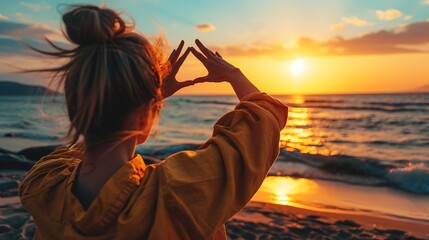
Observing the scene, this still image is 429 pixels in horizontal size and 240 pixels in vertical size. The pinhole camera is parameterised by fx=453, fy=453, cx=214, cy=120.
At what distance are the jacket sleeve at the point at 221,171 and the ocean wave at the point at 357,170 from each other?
692 cm

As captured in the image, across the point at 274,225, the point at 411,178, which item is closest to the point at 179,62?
the point at 274,225

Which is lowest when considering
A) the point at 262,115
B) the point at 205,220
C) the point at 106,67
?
the point at 205,220

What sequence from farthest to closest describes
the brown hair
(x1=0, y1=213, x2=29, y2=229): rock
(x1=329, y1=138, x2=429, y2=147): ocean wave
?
1. (x1=329, y1=138, x2=429, y2=147): ocean wave
2. (x1=0, y1=213, x2=29, y2=229): rock
3. the brown hair

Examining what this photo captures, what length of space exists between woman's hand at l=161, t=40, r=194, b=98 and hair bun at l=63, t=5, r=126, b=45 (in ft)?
1.40

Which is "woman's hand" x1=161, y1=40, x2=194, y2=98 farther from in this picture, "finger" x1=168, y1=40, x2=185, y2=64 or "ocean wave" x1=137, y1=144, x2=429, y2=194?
"ocean wave" x1=137, y1=144, x2=429, y2=194

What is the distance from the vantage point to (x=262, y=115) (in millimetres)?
1514

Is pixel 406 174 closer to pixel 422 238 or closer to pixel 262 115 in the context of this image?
pixel 422 238

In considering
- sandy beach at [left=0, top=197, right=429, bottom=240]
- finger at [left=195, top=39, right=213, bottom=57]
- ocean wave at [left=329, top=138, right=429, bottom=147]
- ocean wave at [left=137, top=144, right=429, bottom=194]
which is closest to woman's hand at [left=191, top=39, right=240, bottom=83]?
finger at [left=195, top=39, right=213, bottom=57]

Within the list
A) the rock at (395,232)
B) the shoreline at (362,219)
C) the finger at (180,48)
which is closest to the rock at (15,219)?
the shoreline at (362,219)

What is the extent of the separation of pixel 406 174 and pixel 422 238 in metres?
3.65

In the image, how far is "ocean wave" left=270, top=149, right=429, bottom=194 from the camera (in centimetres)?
814

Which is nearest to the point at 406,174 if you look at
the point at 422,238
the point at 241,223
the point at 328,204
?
the point at 328,204

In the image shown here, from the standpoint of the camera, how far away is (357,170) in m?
9.52

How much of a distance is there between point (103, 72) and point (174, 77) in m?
0.61
